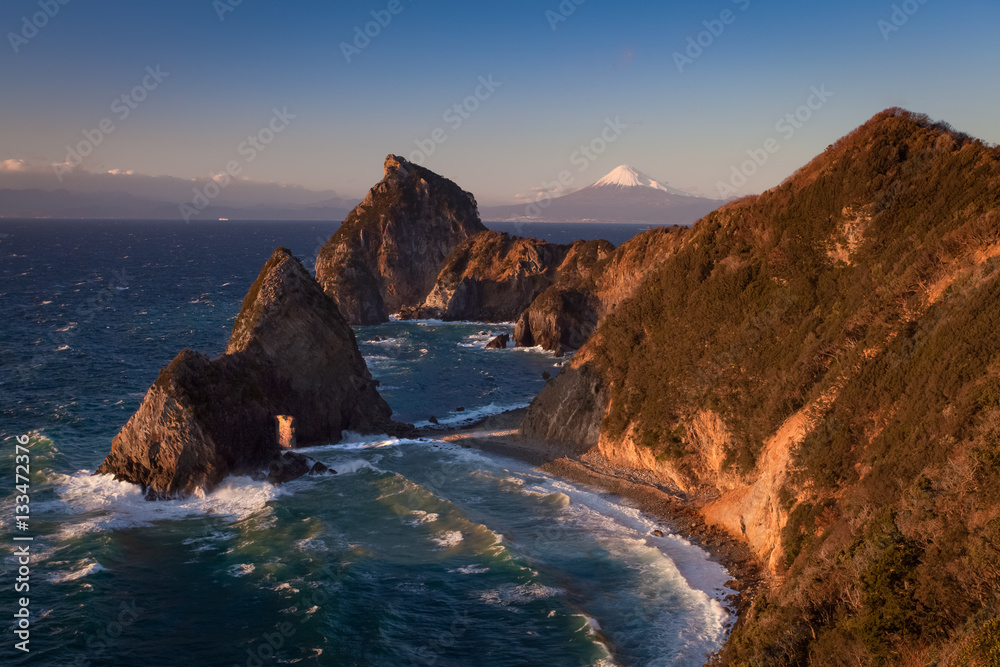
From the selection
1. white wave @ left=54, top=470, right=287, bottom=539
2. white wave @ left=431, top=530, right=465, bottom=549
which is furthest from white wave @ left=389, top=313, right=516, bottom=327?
white wave @ left=431, top=530, right=465, bottom=549

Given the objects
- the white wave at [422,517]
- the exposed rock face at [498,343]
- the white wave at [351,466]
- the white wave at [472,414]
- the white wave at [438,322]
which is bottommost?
the white wave at [422,517]

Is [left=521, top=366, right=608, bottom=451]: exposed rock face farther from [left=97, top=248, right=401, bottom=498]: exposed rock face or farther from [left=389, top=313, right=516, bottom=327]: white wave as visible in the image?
[left=389, top=313, right=516, bottom=327]: white wave

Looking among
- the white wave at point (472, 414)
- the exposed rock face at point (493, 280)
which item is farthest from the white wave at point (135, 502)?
the exposed rock face at point (493, 280)

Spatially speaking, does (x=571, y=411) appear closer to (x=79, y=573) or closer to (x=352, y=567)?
(x=352, y=567)

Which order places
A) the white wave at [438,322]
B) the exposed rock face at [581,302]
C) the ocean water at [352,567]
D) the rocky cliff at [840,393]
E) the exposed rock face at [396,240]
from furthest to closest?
the exposed rock face at [396,240] < the white wave at [438,322] < the exposed rock face at [581,302] < the ocean water at [352,567] < the rocky cliff at [840,393]

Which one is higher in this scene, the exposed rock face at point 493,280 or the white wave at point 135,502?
the exposed rock face at point 493,280

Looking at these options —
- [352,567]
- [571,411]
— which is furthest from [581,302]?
[352,567]

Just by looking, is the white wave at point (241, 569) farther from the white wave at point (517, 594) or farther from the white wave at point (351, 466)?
the white wave at point (351, 466)
